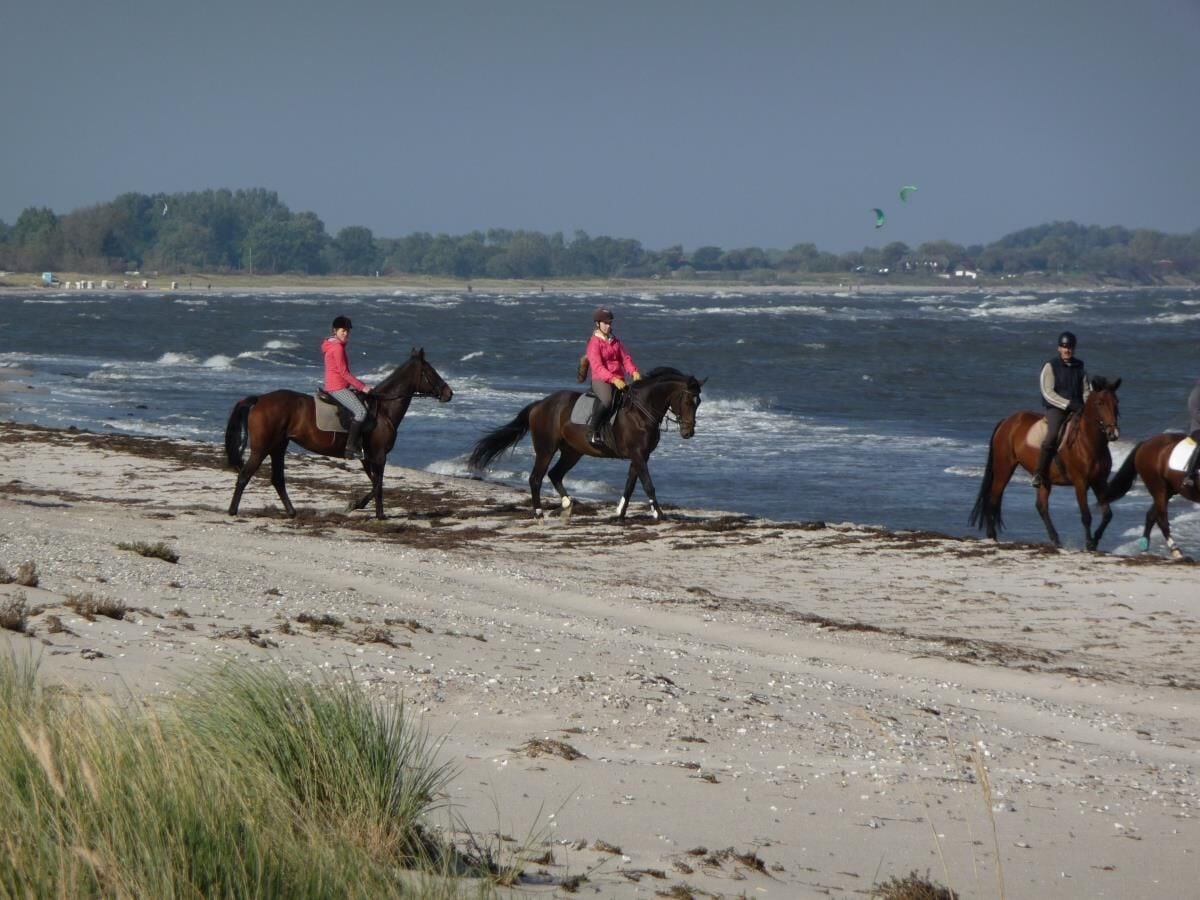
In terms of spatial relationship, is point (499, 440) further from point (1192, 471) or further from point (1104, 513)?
point (1192, 471)

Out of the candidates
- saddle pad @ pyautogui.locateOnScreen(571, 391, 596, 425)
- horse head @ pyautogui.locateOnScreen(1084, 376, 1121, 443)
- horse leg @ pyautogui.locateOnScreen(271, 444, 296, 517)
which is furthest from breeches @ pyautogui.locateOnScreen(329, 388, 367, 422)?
horse head @ pyautogui.locateOnScreen(1084, 376, 1121, 443)

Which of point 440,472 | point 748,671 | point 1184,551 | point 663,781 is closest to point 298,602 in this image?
point 748,671

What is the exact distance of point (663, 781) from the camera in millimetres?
6293

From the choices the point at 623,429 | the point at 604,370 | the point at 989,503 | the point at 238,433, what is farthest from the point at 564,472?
the point at 989,503

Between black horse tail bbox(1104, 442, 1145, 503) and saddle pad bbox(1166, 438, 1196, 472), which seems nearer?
saddle pad bbox(1166, 438, 1196, 472)

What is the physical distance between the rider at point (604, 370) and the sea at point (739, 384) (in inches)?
→ 84.8

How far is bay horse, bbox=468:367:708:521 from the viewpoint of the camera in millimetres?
17047

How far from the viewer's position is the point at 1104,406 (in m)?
16.0

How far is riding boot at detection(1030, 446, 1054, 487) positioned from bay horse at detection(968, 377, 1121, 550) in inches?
2.5

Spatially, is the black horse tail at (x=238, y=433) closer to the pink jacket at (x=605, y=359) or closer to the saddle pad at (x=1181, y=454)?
the pink jacket at (x=605, y=359)

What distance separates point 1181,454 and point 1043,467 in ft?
5.11

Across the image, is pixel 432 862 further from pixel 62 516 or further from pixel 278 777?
pixel 62 516

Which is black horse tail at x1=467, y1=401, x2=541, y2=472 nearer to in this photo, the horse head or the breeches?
the breeches

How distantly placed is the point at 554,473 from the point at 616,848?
1305 centimetres
